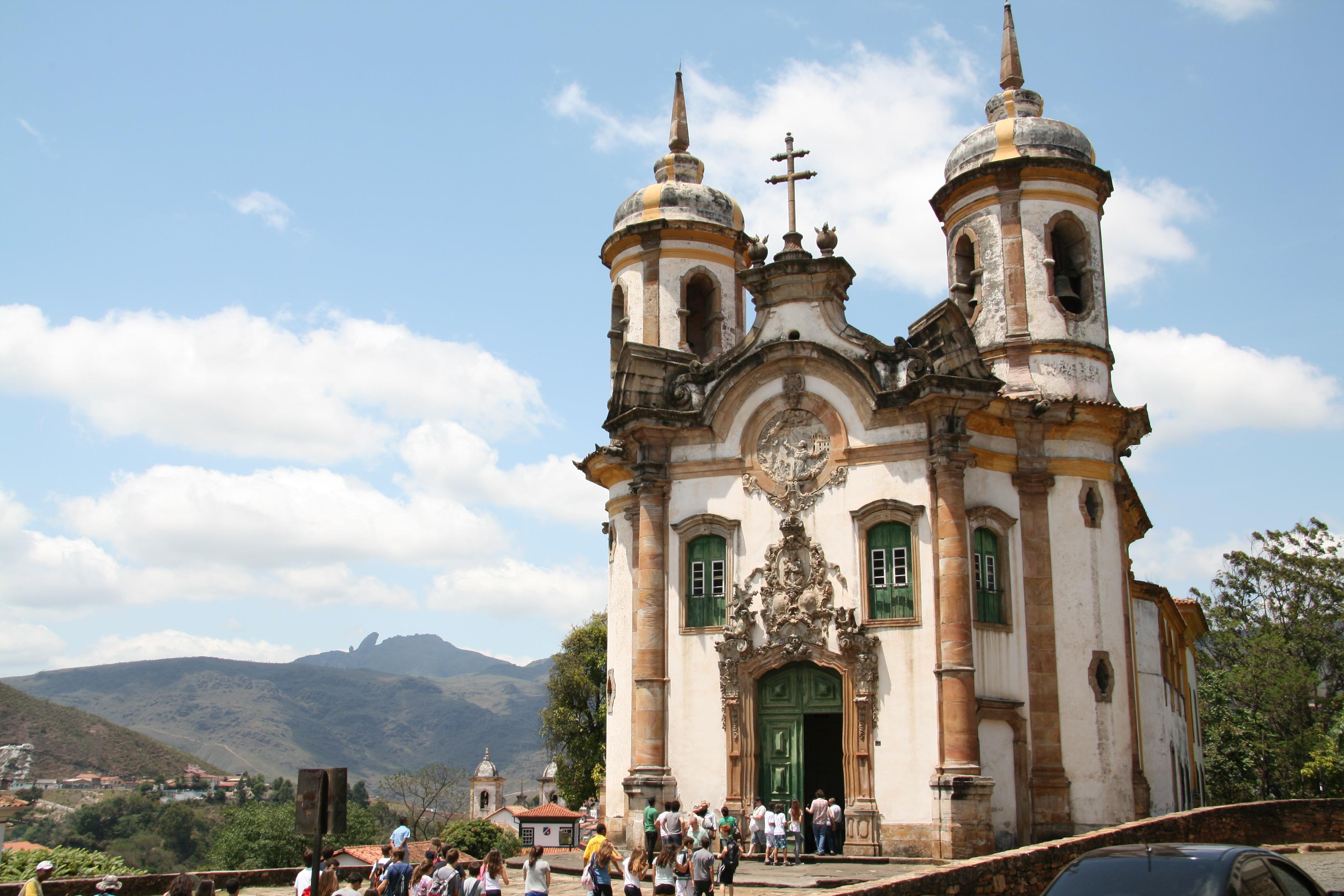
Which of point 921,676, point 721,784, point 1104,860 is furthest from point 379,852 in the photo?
point 1104,860

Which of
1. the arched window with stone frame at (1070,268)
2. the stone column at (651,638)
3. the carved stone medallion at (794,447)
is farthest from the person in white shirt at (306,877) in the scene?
the arched window with stone frame at (1070,268)

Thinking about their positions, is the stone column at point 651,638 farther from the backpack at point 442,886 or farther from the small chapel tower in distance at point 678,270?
the backpack at point 442,886

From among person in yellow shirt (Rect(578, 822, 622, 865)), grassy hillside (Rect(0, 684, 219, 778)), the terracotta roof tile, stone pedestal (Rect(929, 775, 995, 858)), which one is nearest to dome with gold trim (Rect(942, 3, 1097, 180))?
stone pedestal (Rect(929, 775, 995, 858))

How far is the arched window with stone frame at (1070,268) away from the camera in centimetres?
2583

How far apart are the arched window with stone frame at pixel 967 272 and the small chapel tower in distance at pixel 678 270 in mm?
5171

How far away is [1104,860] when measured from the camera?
8.15 meters

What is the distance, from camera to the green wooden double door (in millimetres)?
22172

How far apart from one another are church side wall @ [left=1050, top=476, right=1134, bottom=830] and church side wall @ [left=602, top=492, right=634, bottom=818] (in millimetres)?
8445

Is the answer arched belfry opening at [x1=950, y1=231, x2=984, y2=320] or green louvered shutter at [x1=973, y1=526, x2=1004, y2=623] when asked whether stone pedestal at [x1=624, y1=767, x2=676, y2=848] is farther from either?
arched belfry opening at [x1=950, y1=231, x2=984, y2=320]

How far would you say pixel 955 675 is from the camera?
20969 millimetres

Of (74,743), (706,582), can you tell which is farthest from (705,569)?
(74,743)

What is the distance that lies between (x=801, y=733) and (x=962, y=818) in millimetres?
3333

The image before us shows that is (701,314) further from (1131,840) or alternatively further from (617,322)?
(1131,840)

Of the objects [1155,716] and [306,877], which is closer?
[306,877]
